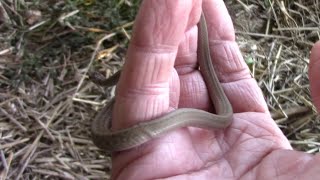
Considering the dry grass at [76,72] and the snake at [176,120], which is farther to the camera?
the dry grass at [76,72]

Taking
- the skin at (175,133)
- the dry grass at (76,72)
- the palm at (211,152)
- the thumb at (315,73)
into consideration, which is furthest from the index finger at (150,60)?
the dry grass at (76,72)

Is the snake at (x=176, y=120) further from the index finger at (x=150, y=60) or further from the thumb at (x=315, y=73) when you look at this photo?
the thumb at (x=315, y=73)

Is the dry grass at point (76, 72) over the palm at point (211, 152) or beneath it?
beneath

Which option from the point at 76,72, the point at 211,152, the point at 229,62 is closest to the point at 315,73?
the point at 211,152

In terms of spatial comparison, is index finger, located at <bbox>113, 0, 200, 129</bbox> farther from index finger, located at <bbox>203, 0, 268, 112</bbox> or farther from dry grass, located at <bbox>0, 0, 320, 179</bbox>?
dry grass, located at <bbox>0, 0, 320, 179</bbox>

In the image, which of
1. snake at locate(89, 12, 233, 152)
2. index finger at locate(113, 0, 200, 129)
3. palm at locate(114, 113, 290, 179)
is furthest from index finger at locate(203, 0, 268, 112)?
index finger at locate(113, 0, 200, 129)

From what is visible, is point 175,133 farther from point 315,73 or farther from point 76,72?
point 76,72

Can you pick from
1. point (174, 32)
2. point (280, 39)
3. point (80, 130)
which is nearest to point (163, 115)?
point (174, 32)
